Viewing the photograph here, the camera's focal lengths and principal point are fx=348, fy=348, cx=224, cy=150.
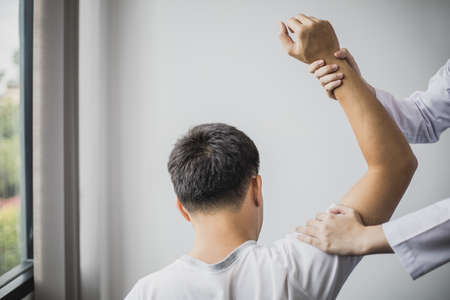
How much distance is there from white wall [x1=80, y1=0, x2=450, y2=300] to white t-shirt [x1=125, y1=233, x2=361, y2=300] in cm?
103

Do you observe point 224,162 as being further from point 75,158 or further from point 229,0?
point 229,0

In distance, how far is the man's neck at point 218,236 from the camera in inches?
30.0

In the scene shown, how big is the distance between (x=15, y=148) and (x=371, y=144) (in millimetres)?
1463

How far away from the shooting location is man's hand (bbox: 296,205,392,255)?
30.9 inches

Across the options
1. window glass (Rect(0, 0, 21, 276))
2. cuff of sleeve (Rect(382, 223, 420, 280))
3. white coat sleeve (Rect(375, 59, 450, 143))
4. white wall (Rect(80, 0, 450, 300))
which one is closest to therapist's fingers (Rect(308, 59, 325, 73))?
cuff of sleeve (Rect(382, 223, 420, 280))

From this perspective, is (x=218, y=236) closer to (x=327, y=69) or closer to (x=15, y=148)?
(x=327, y=69)

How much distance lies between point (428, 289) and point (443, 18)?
140 cm

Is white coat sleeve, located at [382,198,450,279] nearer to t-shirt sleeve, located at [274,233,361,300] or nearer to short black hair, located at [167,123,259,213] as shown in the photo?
t-shirt sleeve, located at [274,233,361,300]

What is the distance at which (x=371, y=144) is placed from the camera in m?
0.82

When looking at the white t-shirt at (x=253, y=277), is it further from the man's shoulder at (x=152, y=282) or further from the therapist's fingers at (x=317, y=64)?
the therapist's fingers at (x=317, y=64)

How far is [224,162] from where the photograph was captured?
2.62 ft

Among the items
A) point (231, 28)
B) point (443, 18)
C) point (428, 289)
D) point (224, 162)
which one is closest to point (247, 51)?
point (231, 28)

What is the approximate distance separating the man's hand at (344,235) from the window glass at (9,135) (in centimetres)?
130

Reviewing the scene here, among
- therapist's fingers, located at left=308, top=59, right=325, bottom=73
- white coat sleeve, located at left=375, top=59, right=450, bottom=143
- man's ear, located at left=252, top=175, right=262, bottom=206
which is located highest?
therapist's fingers, located at left=308, top=59, right=325, bottom=73
